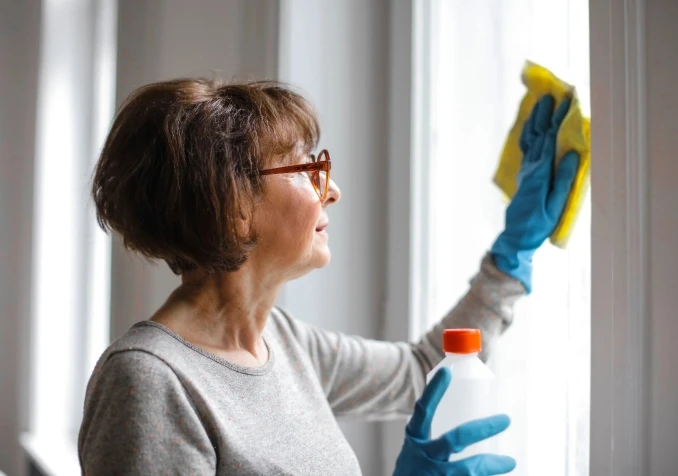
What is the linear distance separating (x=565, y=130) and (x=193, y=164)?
51cm

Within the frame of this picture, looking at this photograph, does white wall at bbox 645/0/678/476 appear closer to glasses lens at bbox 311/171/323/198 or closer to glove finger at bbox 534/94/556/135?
glove finger at bbox 534/94/556/135

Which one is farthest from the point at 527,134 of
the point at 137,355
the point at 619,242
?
the point at 137,355

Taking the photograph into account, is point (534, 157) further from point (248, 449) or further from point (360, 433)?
point (360, 433)

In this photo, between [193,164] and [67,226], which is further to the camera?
[67,226]

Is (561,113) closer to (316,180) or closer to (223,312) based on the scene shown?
(316,180)

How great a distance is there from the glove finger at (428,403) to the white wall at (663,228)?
0.24m

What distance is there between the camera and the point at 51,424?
198 centimetres

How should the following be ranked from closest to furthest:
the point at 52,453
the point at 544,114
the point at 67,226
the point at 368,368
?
the point at 544,114 → the point at 368,368 → the point at 52,453 → the point at 67,226

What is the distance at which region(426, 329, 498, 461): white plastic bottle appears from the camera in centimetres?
83

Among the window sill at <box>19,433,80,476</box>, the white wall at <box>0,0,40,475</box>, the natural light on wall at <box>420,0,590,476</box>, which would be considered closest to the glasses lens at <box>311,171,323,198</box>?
the natural light on wall at <box>420,0,590,476</box>

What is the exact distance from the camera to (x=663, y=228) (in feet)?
2.67

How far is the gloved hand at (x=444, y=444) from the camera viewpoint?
0.84 meters

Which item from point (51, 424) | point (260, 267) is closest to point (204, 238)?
point (260, 267)

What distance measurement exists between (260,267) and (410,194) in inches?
19.2
